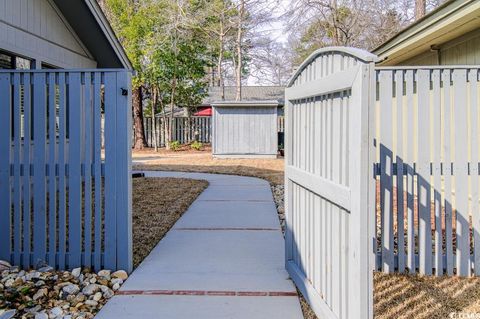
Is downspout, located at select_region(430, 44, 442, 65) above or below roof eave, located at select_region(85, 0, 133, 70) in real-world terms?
below

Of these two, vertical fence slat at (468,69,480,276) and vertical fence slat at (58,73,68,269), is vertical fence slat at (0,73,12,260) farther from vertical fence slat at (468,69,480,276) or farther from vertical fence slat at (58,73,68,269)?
vertical fence slat at (468,69,480,276)

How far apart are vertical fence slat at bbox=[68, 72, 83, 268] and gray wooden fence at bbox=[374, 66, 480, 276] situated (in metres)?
2.59

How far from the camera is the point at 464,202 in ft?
12.5

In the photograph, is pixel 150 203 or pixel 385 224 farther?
pixel 150 203

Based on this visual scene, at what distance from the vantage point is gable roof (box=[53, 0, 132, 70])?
8047mm

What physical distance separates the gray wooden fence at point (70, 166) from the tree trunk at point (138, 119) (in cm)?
1852

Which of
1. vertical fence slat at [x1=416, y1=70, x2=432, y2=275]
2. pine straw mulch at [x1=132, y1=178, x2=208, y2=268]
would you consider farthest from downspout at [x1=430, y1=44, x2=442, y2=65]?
pine straw mulch at [x1=132, y1=178, x2=208, y2=268]

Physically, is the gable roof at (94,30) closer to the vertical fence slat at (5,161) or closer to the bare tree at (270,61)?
the vertical fence slat at (5,161)

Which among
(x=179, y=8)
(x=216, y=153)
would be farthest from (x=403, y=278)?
(x=179, y=8)

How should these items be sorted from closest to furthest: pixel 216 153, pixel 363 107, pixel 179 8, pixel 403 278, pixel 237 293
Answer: pixel 363 107 < pixel 237 293 < pixel 403 278 < pixel 216 153 < pixel 179 8

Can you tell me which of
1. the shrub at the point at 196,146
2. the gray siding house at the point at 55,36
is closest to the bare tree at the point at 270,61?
the shrub at the point at 196,146

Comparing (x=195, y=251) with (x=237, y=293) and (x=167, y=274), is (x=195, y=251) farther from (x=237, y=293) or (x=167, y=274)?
(x=237, y=293)

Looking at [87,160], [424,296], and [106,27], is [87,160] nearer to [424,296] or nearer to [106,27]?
[424,296]

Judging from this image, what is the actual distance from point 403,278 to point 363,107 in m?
2.08
